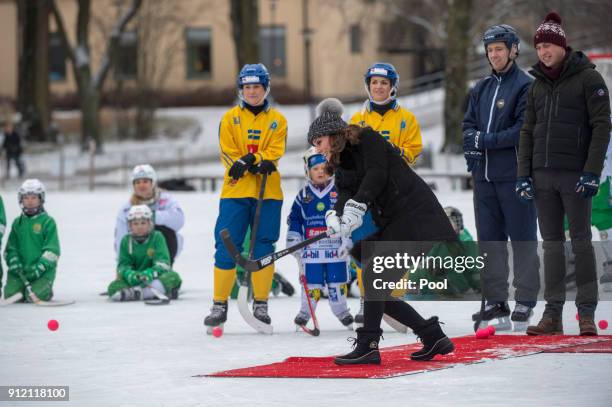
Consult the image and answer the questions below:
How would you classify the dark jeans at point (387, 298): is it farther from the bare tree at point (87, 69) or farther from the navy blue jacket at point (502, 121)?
the bare tree at point (87, 69)

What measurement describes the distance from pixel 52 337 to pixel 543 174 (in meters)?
3.31

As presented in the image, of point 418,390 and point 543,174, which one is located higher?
point 543,174

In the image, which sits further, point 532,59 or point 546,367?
point 532,59

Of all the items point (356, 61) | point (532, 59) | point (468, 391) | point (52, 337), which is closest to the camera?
point (468, 391)

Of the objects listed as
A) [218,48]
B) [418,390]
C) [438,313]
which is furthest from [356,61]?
[418,390]

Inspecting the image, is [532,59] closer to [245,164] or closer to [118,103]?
[118,103]

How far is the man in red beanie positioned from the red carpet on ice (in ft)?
1.00

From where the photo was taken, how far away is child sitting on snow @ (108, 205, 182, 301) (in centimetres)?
1180

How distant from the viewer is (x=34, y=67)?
4056 centimetres

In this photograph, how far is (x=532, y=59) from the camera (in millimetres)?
43719

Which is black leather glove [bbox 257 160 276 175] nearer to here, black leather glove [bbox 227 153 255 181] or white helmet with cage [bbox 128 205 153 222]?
black leather glove [bbox 227 153 255 181]

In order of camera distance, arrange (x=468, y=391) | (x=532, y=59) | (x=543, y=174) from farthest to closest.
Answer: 1. (x=532, y=59)
2. (x=543, y=174)
3. (x=468, y=391)

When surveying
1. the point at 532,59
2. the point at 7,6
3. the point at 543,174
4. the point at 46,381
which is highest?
the point at 7,6

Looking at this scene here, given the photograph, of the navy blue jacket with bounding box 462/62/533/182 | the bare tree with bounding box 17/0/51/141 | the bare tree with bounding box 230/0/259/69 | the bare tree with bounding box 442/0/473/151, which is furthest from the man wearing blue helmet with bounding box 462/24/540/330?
the bare tree with bounding box 17/0/51/141
